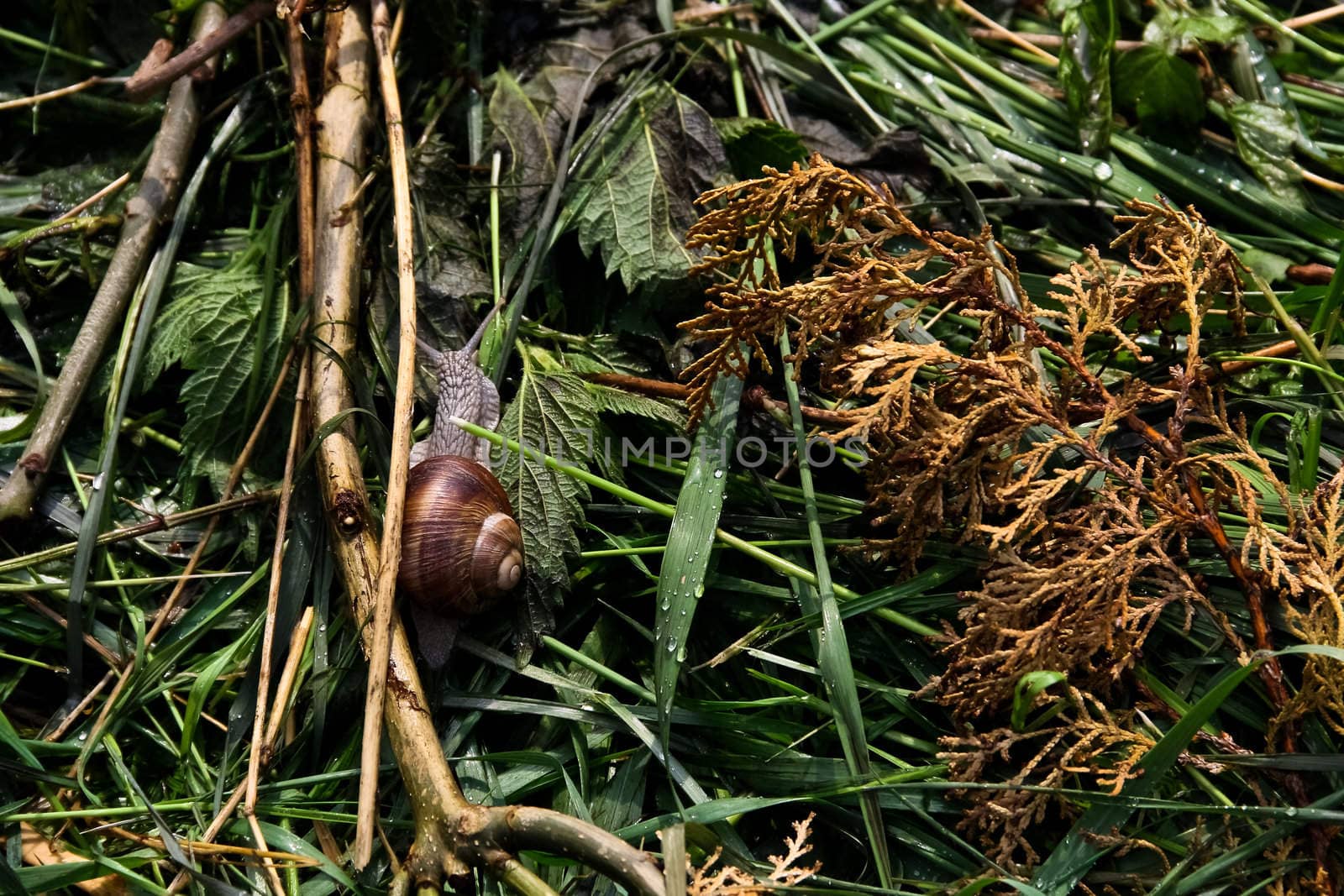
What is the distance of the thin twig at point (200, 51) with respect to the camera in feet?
8.29

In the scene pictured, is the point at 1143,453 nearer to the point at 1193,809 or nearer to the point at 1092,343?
the point at 1092,343

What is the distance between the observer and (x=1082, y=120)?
8.92 ft

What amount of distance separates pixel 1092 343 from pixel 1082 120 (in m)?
0.72

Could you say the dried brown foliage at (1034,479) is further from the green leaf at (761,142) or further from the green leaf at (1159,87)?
the green leaf at (1159,87)

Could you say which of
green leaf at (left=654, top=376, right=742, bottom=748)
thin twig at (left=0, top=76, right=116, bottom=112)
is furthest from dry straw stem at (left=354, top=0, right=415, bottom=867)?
thin twig at (left=0, top=76, right=116, bottom=112)

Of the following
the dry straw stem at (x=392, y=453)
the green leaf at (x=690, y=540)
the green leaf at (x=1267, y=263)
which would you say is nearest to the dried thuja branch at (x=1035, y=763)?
the green leaf at (x=690, y=540)

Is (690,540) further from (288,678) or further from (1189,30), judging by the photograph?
A: (1189,30)

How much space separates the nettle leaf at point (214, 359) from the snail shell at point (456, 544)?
59cm

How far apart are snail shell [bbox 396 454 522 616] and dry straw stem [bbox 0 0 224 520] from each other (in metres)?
0.96

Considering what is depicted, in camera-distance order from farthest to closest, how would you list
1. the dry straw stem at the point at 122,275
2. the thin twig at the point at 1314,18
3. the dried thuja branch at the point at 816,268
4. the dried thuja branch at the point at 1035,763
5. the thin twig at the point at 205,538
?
the thin twig at the point at 1314,18 → the dry straw stem at the point at 122,275 → the thin twig at the point at 205,538 → the dried thuja branch at the point at 816,268 → the dried thuja branch at the point at 1035,763

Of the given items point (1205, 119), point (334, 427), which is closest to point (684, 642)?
point (334, 427)

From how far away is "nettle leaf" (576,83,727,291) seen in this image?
2.47 metres

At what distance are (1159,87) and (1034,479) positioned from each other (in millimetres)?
1497

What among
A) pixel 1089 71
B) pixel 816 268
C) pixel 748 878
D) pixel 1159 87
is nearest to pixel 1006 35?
pixel 1089 71
